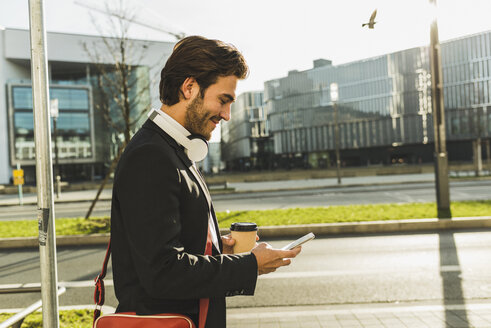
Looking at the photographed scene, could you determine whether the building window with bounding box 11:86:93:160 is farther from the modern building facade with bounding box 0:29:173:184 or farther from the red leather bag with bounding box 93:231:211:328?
the red leather bag with bounding box 93:231:211:328

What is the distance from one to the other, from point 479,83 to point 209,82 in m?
72.1

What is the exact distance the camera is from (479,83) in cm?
6228

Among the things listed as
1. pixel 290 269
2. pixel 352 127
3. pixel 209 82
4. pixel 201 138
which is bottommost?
pixel 290 269

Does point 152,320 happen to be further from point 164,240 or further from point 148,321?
point 164,240

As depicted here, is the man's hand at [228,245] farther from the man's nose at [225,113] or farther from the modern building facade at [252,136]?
the modern building facade at [252,136]

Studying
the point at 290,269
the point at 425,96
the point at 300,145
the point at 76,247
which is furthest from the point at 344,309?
the point at 300,145

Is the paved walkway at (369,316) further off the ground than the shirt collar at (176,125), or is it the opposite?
the shirt collar at (176,125)

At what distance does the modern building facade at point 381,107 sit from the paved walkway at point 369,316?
60646mm

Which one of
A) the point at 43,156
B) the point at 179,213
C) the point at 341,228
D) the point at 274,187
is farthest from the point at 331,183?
the point at 179,213

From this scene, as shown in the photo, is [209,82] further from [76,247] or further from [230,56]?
[76,247]

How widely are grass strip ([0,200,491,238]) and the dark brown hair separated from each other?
309 inches

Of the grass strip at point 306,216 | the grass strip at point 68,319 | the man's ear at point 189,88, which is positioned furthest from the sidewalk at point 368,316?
the grass strip at point 306,216

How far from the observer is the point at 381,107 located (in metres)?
68.6

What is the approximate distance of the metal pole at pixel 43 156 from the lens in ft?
7.40
